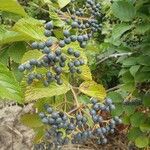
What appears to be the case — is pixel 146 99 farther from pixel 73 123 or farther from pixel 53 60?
pixel 53 60

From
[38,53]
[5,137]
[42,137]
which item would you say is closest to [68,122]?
[38,53]

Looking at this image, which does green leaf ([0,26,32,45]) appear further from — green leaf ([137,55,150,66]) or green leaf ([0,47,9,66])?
green leaf ([137,55,150,66])

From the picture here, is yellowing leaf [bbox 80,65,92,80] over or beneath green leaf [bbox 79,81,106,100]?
over

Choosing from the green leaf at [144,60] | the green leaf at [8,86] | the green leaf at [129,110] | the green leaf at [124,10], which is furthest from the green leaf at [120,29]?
the green leaf at [8,86]

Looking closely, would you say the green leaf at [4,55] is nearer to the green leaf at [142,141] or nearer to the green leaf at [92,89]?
the green leaf at [92,89]

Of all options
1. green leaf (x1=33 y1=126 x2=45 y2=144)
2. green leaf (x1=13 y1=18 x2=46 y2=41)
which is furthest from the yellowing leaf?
green leaf (x1=33 y1=126 x2=45 y2=144)

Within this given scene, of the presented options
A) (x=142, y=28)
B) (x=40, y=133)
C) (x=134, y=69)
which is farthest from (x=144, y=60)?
(x=40, y=133)
